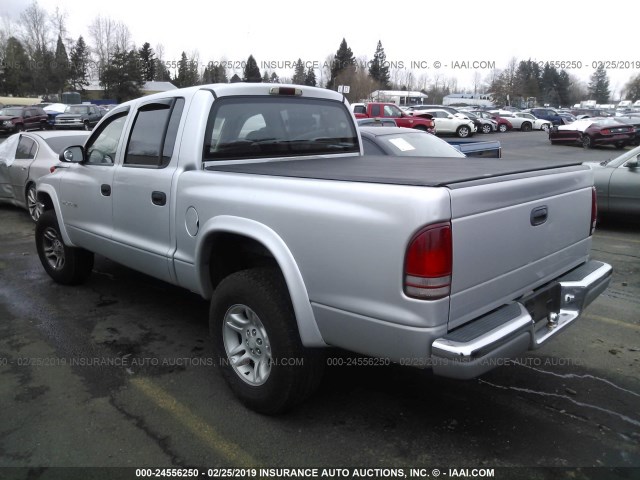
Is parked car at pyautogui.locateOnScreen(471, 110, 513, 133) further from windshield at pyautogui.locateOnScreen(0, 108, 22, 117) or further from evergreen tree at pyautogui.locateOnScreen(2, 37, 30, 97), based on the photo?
evergreen tree at pyautogui.locateOnScreen(2, 37, 30, 97)

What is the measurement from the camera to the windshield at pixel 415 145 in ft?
24.2

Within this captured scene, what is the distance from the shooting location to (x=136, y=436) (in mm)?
3027

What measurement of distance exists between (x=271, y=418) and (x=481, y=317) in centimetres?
139

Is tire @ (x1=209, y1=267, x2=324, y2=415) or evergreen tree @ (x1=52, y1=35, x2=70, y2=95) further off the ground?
→ evergreen tree @ (x1=52, y1=35, x2=70, y2=95)

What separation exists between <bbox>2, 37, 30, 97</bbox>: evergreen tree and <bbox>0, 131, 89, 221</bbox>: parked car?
72176mm

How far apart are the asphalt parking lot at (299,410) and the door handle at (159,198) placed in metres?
1.17

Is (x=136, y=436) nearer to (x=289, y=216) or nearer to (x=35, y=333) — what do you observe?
(x=289, y=216)

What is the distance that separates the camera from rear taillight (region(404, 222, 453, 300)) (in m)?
2.35

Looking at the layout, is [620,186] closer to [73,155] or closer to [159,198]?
[159,198]

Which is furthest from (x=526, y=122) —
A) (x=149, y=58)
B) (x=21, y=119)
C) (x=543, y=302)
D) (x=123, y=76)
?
(x=149, y=58)

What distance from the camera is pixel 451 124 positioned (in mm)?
32188

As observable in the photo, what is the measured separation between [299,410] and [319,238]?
3.97 feet

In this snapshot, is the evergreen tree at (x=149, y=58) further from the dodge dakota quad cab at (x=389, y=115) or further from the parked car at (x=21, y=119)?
the dodge dakota quad cab at (x=389, y=115)

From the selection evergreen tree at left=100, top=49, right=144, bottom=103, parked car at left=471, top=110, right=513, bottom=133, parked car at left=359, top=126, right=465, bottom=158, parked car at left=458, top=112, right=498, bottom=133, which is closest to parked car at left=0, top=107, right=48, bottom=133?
parked car at left=458, top=112, right=498, bottom=133
